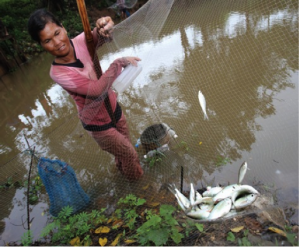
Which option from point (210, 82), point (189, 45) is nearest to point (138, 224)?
point (210, 82)

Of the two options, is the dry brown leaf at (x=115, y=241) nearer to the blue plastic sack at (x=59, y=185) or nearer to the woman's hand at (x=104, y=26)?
the blue plastic sack at (x=59, y=185)

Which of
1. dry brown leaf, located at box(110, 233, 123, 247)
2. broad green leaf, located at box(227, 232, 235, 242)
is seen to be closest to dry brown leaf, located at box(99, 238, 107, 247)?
dry brown leaf, located at box(110, 233, 123, 247)

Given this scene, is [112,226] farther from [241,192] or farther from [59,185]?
[241,192]

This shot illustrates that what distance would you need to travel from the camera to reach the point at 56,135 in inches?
148

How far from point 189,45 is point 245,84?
1203 mm

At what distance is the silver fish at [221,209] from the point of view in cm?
159

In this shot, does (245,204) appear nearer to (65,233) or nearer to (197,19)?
(65,233)

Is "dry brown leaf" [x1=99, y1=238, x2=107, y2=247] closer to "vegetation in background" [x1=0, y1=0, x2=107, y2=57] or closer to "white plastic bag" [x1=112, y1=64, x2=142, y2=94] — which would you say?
"white plastic bag" [x1=112, y1=64, x2=142, y2=94]

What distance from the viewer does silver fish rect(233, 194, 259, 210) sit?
1.56 metres

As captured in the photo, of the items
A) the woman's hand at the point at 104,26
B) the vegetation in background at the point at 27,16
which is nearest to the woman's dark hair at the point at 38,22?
the woman's hand at the point at 104,26

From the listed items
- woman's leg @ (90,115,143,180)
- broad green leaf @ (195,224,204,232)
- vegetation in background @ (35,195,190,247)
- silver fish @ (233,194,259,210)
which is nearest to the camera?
silver fish @ (233,194,259,210)

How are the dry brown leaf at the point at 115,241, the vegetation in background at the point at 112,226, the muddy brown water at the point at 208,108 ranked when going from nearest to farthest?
the vegetation in background at the point at 112,226
the dry brown leaf at the point at 115,241
the muddy brown water at the point at 208,108

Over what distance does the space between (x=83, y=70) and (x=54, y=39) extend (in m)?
0.35

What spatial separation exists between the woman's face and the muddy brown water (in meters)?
0.57
